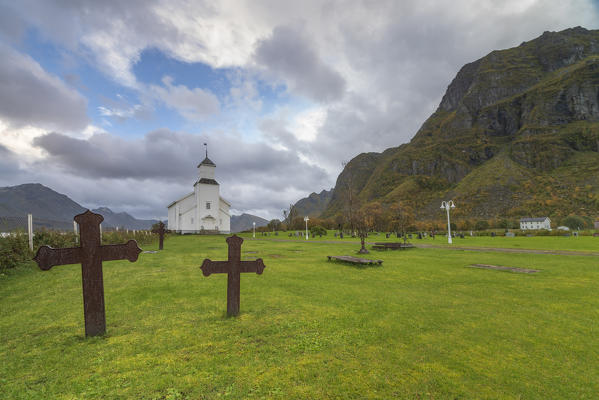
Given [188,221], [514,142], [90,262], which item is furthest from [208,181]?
[514,142]

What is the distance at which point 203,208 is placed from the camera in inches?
2260

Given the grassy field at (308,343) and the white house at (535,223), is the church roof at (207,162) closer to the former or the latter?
the grassy field at (308,343)

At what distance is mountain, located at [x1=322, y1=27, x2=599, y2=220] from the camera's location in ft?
280

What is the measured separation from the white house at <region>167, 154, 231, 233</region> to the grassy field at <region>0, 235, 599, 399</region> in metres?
49.9

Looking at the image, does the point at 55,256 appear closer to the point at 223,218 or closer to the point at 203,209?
the point at 203,209

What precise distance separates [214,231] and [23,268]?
45.9 metres

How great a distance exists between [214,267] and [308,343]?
257cm

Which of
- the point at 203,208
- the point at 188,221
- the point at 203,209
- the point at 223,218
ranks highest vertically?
the point at 203,208

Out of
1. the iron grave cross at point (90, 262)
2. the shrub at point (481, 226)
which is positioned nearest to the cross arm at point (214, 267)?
the iron grave cross at point (90, 262)

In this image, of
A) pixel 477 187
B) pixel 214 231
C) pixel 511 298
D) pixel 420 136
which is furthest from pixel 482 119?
pixel 511 298

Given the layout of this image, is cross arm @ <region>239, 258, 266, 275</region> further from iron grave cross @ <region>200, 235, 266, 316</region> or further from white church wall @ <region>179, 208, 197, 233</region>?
white church wall @ <region>179, 208, 197, 233</region>

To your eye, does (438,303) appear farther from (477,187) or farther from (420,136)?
(420,136)

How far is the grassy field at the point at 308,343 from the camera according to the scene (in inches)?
130

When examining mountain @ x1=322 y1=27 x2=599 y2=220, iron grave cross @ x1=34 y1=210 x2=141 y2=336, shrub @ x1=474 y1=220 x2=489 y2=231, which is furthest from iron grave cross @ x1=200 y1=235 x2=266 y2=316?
mountain @ x1=322 y1=27 x2=599 y2=220
